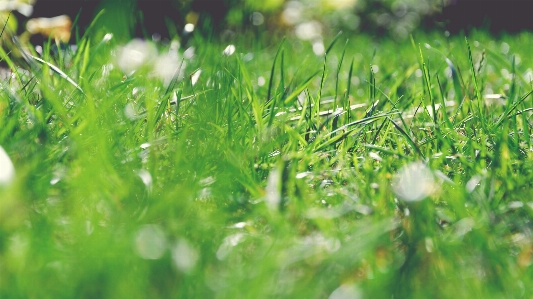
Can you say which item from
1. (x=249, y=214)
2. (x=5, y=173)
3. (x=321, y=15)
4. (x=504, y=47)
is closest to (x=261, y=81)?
(x=249, y=214)

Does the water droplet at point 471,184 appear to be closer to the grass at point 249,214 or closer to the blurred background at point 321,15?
the grass at point 249,214

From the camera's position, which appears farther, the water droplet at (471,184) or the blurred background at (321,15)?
the blurred background at (321,15)

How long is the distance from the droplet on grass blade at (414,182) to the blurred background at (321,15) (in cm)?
328

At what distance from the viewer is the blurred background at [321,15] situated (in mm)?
4941

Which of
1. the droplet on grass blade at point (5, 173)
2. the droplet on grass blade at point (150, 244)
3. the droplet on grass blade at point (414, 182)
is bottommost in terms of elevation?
the droplet on grass blade at point (414, 182)

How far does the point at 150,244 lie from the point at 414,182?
1.70 ft

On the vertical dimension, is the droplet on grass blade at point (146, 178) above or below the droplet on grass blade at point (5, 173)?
below

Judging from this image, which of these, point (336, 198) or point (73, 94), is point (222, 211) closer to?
point (336, 198)

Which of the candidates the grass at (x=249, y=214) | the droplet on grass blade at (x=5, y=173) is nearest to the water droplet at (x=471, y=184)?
the grass at (x=249, y=214)

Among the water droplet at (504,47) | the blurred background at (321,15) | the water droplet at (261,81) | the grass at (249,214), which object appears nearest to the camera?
the grass at (249,214)

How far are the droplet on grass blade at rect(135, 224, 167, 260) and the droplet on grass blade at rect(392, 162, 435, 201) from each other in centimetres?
42

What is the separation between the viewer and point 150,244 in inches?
32.2

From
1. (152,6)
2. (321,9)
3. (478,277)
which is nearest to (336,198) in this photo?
(478,277)

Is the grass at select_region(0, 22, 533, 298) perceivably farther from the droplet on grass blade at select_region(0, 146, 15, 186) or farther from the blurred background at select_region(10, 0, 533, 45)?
the blurred background at select_region(10, 0, 533, 45)
